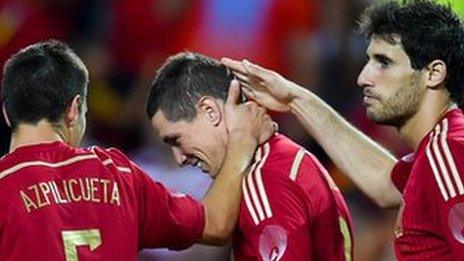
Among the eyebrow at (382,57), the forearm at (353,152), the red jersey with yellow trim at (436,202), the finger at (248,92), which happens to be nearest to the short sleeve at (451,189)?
the red jersey with yellow trim at (436,202)

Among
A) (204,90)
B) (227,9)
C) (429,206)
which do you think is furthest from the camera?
(227,9)

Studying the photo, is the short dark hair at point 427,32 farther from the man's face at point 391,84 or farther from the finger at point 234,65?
the finger at point 234,65

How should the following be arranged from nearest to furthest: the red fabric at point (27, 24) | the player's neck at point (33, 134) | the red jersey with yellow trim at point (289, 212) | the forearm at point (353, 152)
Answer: the red jersey with yellow trim at point (289, 212) → the player's neck at point (33, 134) → the forearm at point (353, 152) → the red fabric at point (27, 24)

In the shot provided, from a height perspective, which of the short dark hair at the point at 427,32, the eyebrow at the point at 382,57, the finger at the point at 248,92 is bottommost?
the finger at the point at 248,92

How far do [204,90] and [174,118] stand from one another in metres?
0.15

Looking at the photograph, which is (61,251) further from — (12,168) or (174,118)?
(174,118)

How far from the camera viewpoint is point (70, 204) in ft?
15.2

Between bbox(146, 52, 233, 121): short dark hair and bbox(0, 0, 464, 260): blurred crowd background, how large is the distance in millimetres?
2198

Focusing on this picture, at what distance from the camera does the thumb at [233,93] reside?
196 inches

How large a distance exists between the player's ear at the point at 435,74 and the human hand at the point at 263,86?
0.61m

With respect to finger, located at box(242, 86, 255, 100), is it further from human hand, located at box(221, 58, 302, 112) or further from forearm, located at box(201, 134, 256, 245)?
forearm, located at box(201, 134, 256, 245)

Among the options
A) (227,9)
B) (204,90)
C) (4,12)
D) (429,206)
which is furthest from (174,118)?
(4,12)

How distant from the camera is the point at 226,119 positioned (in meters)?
4.98

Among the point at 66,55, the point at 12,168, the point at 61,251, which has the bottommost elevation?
the point at 61,251
